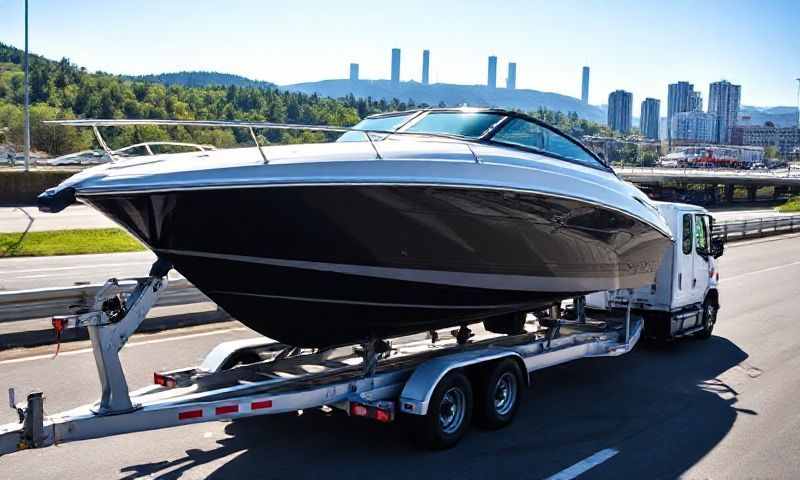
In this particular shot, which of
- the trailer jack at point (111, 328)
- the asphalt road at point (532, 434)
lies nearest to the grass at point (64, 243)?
the asphalt road at point (532, 434)

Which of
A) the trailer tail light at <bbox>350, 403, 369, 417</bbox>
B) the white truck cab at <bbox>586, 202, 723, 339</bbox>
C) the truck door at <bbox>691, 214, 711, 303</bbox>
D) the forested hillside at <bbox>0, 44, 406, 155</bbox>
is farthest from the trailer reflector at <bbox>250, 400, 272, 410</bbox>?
the truck door at <bbox>691, 214, 711, 303</bbox>

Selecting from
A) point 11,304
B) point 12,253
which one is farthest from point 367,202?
point 12,253

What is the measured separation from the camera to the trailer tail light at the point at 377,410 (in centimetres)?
625

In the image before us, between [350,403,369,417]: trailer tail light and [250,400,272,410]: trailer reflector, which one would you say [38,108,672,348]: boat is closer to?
[350,403,369,417]: trailer tail light

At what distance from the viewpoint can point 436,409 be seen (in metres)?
6.51

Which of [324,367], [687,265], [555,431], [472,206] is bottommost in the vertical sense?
[555,431]

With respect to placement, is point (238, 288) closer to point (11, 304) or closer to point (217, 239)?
point (217, 239)

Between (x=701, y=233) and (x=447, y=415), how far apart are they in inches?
243

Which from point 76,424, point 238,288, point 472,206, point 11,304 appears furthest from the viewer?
point 11,304

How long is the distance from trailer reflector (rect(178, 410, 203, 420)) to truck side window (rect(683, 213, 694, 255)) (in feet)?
24.4

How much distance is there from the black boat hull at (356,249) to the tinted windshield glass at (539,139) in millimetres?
754

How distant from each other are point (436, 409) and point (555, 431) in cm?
136

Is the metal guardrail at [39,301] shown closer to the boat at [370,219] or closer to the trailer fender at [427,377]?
the boat at [370,219]

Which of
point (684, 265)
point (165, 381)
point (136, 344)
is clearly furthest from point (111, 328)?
point (684, 265)
